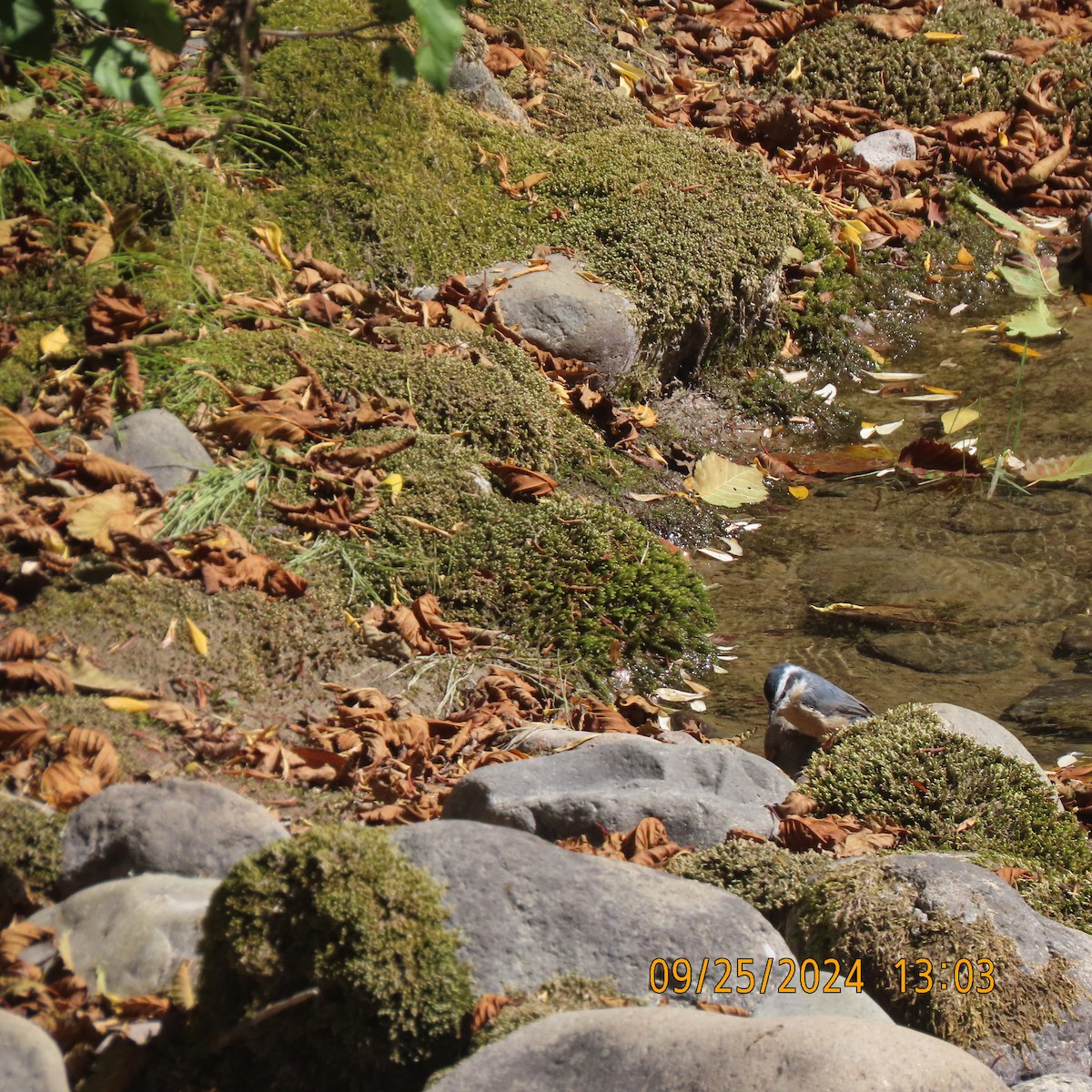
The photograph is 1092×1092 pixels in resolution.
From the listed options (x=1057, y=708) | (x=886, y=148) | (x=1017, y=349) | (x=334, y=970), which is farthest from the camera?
(x=886, y=148)

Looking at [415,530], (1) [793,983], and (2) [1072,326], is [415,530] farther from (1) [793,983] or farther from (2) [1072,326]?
(2) [1072,326]

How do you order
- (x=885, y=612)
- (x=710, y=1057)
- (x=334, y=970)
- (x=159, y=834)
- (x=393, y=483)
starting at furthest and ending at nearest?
1. (x=885, y=612)
2. (x=393, y=483)
3. (x=159, y=834)
4. (x=334, y=970)
5. (x=710, y=1057)

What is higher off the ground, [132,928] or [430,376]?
[430,376]

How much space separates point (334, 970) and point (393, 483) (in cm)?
244

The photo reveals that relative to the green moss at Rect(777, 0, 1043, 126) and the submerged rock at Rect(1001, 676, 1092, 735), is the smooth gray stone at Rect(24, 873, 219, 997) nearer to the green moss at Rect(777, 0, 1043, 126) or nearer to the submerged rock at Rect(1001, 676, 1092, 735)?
the submerged rock at Rect(1001, 676, 1092, 735)

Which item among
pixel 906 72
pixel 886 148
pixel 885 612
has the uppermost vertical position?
pixel 906 72

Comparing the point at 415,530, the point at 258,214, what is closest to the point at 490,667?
the point at 415,530

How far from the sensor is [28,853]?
2.72 m

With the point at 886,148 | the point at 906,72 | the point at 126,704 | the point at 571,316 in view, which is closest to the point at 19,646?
the point at 126,704

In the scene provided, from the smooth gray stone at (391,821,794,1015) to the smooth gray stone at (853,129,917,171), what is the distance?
656 cm

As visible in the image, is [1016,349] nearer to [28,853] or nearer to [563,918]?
[563,918]

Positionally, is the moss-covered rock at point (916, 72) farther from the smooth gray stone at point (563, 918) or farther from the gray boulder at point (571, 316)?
the smooth gray stone at point (563, 918)

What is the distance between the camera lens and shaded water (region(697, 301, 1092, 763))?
4.53 m

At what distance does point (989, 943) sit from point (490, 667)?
193 centimetres
